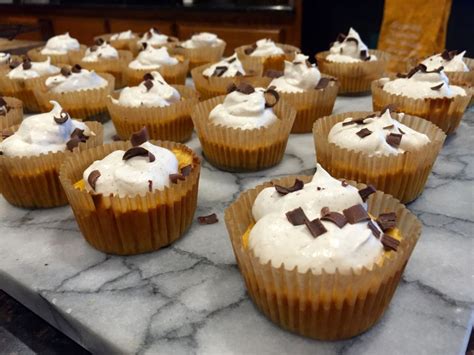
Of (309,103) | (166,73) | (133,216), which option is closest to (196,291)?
(133,216)

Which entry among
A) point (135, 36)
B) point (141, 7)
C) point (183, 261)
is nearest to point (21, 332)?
point (183, 261)

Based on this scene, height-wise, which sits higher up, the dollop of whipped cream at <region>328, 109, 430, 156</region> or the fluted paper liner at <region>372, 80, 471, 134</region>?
the dollop of whipped cream at <region>328, 109, 430, 156</region>

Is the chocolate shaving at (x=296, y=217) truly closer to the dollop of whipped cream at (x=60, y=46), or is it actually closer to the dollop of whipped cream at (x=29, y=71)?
the dollop of whipped cream at (x=29, y=71)

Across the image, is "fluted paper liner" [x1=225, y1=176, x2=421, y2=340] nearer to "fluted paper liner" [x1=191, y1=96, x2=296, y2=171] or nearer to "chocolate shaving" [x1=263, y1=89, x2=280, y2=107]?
"fluted paper liner" [x1=191, y1=96, x2=296, y2=171]

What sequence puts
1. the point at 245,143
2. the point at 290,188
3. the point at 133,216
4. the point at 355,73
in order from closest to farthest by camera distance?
1. the point at 290,188
2. the point at 133,216
3. the point at 245,143
4. the point at 355,73

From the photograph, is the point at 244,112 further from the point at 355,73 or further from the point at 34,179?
the point at 355,73

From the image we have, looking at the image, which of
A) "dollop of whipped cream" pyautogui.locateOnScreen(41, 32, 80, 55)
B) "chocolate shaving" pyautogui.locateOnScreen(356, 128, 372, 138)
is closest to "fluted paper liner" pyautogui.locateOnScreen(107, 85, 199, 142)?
"chocolate shaving" pyautogui.locateOnScreen(356, 128, 372, 138)
